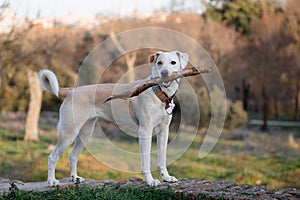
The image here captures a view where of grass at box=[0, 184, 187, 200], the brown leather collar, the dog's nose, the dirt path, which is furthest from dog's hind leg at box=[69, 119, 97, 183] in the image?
the dog's nose

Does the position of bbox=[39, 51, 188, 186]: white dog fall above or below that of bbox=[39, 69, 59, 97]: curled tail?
below

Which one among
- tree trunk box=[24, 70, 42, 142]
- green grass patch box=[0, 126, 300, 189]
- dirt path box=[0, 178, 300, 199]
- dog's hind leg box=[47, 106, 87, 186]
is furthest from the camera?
tree trunk box=[24, 70, 42, 142]

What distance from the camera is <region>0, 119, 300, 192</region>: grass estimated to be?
1493cm

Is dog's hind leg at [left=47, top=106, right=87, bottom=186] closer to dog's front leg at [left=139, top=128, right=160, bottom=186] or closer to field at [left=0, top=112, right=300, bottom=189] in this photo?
dog's front leg at [left=139, top=128, right=160, bottom=186]

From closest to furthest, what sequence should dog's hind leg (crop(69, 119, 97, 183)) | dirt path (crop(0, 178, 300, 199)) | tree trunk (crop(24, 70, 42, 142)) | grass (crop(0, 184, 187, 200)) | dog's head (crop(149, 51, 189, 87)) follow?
grass (crop(0, 184, 187, 200)) → dog's head (crop(149, 51, 189, 87)) → dirt path (crop(0, 178, 300, 199)) → dog's hind leg (crop(69, 119, 97, 183)) → tree trunk (crop(24, 70, 42, 142))

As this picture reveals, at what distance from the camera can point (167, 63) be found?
629cm

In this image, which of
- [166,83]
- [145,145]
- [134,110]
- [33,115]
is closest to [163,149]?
[145,145]

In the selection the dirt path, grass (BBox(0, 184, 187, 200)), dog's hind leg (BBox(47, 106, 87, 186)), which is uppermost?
dog's hind leg (BBox(47, 106, 87, 186))

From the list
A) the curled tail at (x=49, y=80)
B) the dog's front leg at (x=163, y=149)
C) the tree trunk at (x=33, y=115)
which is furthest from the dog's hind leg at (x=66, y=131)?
the tree trunk at (x=33, y=115)

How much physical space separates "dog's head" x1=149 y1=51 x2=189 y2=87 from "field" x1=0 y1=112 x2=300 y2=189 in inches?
304

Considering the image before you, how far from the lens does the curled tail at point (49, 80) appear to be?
22.9 ft

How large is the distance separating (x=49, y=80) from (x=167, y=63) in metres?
1.81

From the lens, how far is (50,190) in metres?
6.72

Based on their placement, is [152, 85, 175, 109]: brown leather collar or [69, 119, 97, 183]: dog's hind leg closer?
[152, 85, 175, 109]: brown leather collar
